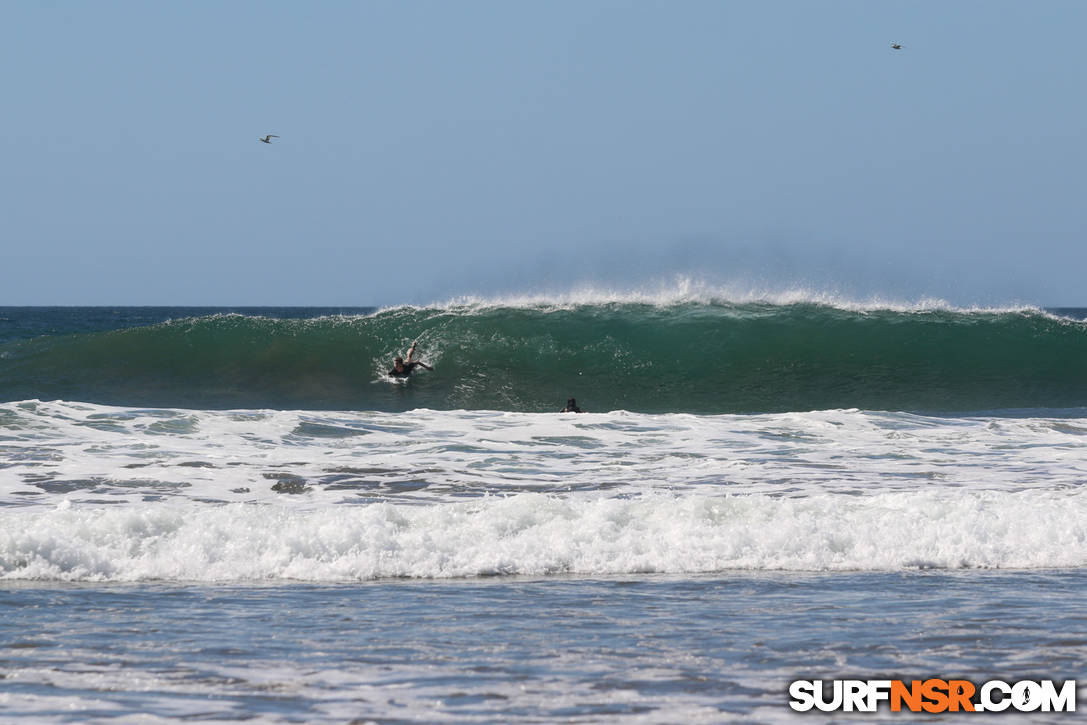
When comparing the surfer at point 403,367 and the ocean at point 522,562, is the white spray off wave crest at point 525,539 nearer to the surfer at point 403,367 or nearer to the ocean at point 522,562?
the ocean at point 522,562

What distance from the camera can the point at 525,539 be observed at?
328 inches

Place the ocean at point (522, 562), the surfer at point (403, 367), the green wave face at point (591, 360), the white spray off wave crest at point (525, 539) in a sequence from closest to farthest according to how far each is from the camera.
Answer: the ocean at point (522, 562) < the white spray off wave crest at point (525, 539) < the green wave face at point (591, 360) < the surfer at point (403, 367)

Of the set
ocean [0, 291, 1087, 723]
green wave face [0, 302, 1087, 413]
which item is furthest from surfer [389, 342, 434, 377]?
ocean [0, 291, 1087, 723]

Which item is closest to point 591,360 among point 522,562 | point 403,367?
point 403,367

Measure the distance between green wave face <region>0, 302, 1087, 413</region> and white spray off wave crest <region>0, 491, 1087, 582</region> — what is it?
37.0 feet

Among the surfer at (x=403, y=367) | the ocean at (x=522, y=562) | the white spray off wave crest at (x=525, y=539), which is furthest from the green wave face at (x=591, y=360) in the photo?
the white spray off wave crest at (x=525, y=539)

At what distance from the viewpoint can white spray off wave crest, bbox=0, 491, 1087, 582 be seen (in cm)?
789

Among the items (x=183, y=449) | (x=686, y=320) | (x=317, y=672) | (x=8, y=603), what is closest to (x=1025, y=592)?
(x=317, y=672)

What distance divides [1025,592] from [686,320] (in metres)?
19.4

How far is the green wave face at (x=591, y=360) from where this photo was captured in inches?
834

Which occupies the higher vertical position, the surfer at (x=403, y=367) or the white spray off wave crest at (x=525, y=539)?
the surfer at (x=403, y=367)

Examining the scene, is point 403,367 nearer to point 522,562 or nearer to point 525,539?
point 525,539

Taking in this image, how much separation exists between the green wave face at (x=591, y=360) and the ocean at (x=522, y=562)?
16.1 ft

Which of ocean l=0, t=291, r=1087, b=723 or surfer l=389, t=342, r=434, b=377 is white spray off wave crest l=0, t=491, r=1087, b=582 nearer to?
ocean l=0, t=291, r=1087, b=723
